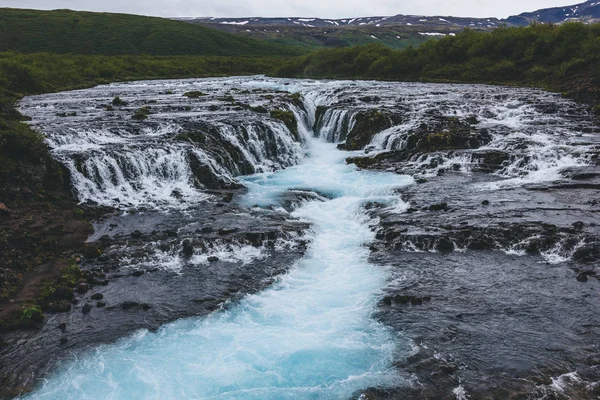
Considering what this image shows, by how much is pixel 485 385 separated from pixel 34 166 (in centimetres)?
2344

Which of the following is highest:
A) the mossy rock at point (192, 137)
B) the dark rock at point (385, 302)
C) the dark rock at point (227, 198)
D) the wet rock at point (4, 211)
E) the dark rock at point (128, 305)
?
the mossy rock at point (192, 137)

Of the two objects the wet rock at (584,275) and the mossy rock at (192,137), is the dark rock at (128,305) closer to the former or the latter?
the wet rock at (584,275)

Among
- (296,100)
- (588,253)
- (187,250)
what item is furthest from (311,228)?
(296,100)

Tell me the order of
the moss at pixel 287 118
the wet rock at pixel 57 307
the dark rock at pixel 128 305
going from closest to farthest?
the wet rock at pixel 57 307
the dark rock at pixel 128 305
the moss at pixel 287 118

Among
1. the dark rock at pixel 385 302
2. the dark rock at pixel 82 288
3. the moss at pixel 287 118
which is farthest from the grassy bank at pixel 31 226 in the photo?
the moss at pixel 287 118

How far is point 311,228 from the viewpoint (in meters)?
21.3

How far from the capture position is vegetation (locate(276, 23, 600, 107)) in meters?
54.4

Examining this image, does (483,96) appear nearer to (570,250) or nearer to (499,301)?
(570,250)

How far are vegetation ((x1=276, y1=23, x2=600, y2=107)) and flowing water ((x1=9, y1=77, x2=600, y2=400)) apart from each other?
16.9 meters

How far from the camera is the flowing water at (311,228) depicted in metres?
12.1

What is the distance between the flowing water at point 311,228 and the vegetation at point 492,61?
1690 centimetres

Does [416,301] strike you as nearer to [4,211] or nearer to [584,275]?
[584,275]

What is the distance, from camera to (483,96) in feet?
160

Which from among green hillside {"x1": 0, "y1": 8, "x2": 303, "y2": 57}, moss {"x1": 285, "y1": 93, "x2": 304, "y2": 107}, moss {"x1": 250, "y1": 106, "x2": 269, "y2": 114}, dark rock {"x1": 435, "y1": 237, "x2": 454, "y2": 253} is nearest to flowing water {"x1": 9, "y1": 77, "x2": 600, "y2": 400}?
dark rock {"x1": 435, "y1": 237, "x2": 454, "y2": 253}
